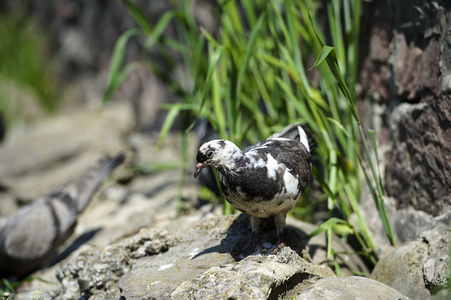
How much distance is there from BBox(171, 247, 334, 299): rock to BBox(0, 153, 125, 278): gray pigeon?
1920 mm

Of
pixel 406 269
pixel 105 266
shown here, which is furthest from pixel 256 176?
pixel 105 266

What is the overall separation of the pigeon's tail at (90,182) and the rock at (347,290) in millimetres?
2486

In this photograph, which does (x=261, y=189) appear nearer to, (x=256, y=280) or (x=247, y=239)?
(x=256, y=280)

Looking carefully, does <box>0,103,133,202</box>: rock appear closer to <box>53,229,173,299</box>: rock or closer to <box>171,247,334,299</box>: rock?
<box>53,229,173,299</box>: rock

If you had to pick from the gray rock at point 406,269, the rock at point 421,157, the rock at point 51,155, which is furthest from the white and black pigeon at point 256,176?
the rock at point 51,155

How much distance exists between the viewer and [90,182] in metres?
3.94

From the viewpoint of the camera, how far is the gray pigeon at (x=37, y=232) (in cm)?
342

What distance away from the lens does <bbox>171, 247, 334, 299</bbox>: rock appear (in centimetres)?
177

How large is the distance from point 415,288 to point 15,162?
5.16 meters

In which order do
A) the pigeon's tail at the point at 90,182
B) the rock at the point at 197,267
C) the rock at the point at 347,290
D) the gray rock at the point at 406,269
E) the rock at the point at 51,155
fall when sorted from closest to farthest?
the rock at the point at 347,290, the rock at the point at 197,267, the gray rock at the point at 406,269, the pigeon's tail at the point at 90,182, the rock at the point at 51,155

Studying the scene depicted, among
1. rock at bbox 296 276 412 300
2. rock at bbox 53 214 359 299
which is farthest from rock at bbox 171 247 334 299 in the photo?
rock at bbox 296 276 412 300

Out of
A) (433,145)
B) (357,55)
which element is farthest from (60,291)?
(357,55)

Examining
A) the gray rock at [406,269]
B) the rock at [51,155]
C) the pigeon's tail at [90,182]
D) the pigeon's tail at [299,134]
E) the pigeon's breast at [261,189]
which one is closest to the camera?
the pigeon's breast at [261,189]

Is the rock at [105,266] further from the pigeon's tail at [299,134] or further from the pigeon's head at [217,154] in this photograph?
the pigeon's tail at [299,134]
